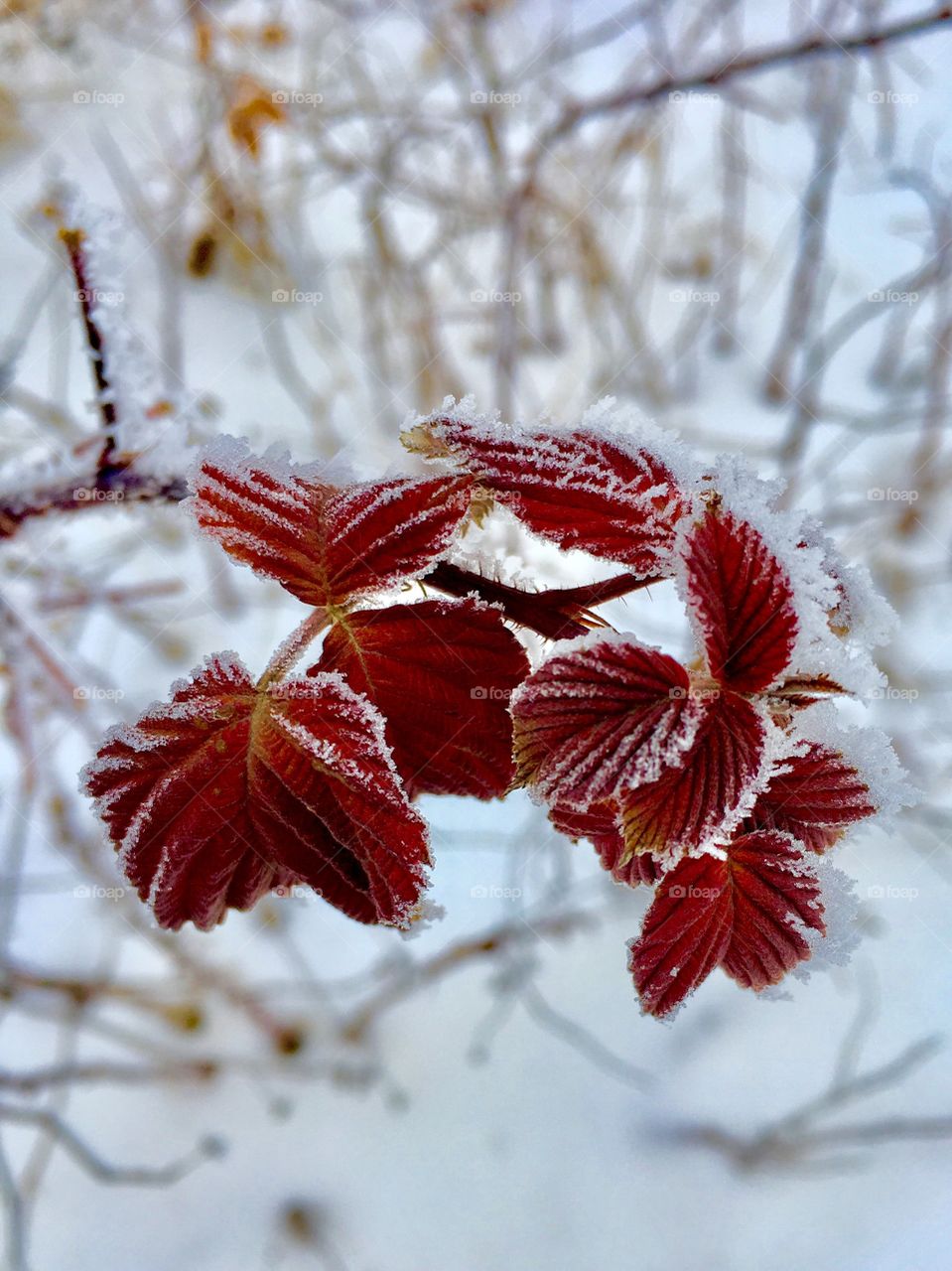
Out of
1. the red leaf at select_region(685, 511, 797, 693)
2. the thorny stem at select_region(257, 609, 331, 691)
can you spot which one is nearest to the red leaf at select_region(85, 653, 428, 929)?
the thorny stem at select_region(257, 609, 331, 691)

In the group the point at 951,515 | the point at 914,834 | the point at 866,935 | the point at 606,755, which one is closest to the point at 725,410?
the point at 951,515

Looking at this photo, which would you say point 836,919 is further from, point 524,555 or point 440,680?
point 524,555

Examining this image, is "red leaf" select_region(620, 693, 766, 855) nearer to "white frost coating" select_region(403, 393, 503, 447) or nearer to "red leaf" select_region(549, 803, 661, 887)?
"red leaf" select_region(549, 803, 661, 887)

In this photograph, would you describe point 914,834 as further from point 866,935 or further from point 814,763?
point 814,763

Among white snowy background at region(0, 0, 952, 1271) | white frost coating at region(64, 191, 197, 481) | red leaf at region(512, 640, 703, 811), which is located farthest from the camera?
white snowy background at region(0, 0, 952, 1271)

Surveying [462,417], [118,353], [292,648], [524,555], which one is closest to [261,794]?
[292,648]
